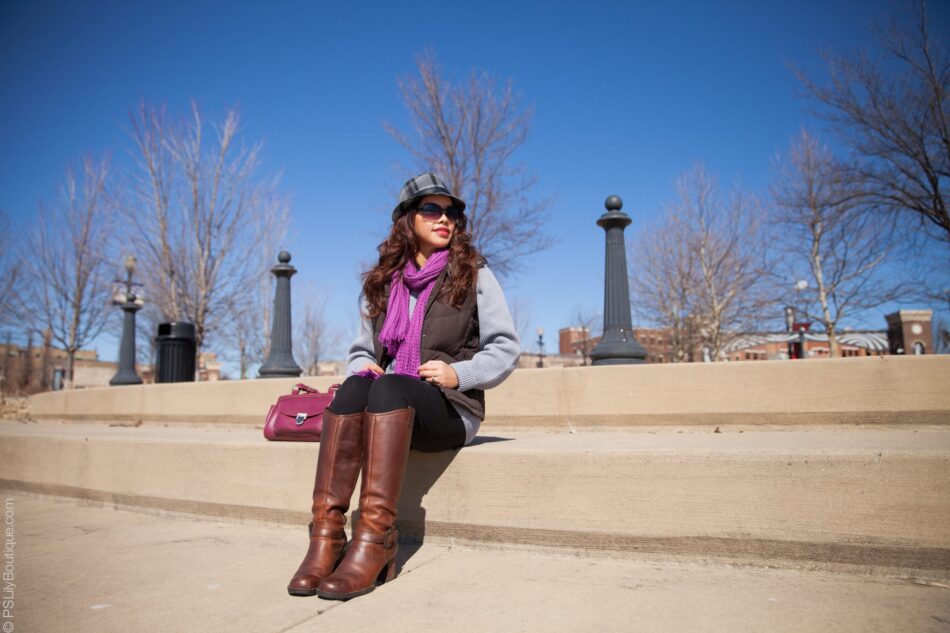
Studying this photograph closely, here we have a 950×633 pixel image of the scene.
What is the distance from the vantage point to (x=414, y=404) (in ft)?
7.17

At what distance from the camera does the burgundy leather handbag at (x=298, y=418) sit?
3375 millimetres

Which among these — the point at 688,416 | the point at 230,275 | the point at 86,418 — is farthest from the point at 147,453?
the point at 230,275

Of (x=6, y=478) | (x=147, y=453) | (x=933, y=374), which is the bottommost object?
(x=6, y=478)

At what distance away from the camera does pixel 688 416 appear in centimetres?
442

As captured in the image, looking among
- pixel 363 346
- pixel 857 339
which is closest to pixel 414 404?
pixel 363 346

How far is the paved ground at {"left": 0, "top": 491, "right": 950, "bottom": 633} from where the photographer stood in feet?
5.15

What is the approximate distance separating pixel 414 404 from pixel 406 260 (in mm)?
931

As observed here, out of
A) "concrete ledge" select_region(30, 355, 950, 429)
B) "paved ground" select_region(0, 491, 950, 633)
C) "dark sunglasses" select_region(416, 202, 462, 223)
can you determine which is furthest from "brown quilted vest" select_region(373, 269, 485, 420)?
"concrete ledge" select_region(30, 355, 950, 429)

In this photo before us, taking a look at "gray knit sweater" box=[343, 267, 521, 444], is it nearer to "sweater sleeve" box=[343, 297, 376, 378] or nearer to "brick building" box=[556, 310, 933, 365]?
"sweater sleeve" box=[343, 297, 376, 378]

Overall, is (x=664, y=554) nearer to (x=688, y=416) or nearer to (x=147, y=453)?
(x=688, y=416)

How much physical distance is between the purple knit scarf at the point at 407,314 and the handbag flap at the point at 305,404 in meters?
0.98

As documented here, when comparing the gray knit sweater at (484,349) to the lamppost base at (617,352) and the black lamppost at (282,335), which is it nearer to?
the lamppost base at (617,352)

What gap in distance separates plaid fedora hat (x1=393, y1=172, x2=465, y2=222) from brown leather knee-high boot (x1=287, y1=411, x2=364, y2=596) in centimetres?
121

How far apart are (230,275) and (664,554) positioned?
1562 centimetres
